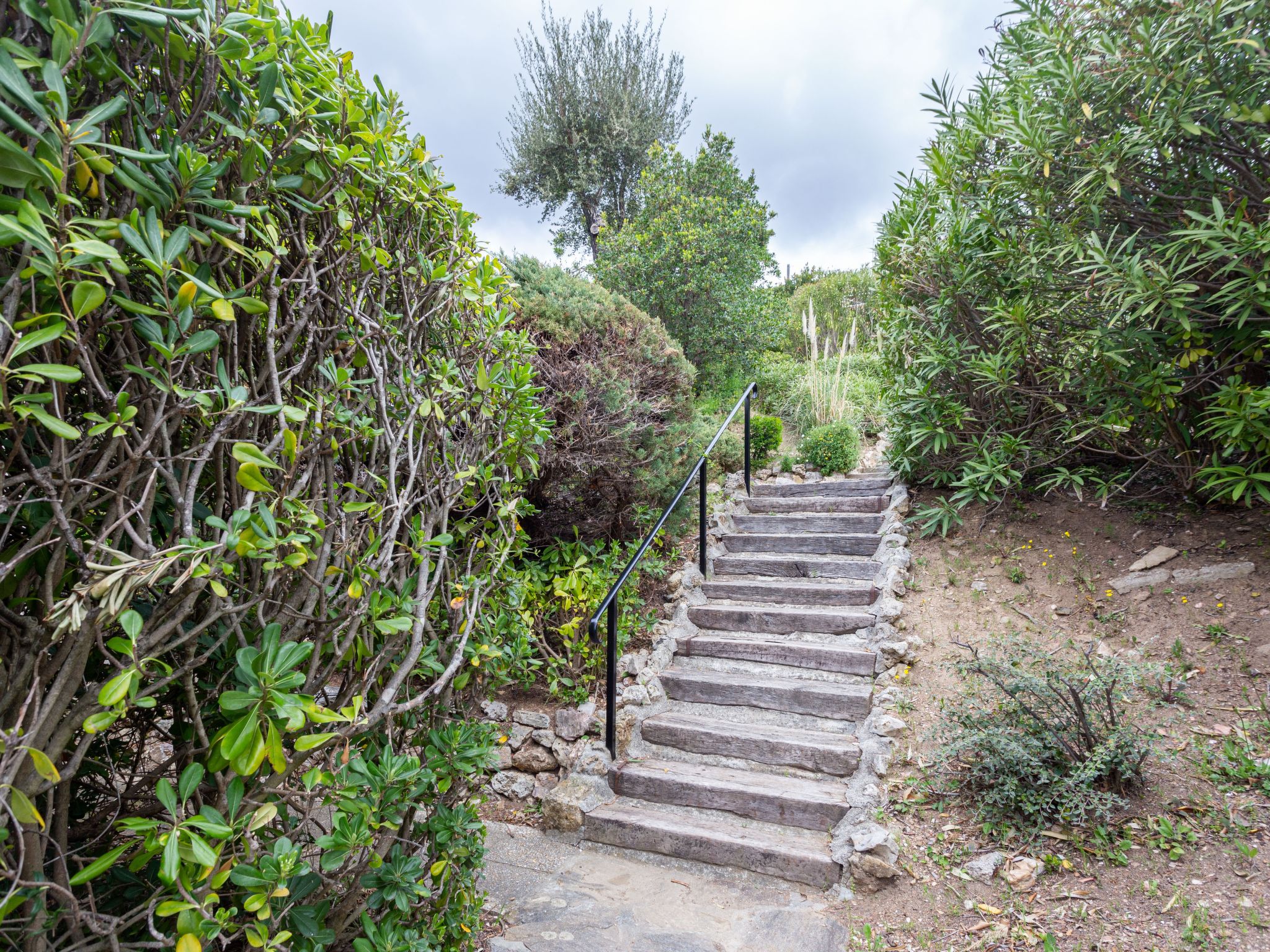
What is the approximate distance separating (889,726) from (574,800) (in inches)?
64.8

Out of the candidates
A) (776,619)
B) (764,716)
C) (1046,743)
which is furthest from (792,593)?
(1046,743)

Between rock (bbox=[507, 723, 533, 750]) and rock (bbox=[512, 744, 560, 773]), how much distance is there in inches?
1.3

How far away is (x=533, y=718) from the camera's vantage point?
12.0ft

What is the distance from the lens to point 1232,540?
352cm

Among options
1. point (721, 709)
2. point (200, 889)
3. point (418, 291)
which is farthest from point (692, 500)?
point (200, 889)

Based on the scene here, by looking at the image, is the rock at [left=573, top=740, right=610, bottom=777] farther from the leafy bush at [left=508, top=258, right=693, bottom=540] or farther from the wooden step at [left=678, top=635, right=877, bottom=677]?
the leafy bush at [left=508, top=258, right=693, bottom=540]

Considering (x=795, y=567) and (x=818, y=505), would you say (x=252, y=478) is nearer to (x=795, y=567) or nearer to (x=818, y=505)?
A: (x=795, y=567)

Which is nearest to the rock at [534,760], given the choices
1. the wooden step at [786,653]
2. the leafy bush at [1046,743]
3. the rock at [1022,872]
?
the wooden step at [786,653]

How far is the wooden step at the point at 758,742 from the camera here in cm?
316

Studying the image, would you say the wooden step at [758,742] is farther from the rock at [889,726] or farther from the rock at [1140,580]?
the rock at [1140,580]

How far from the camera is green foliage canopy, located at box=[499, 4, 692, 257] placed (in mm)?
12312

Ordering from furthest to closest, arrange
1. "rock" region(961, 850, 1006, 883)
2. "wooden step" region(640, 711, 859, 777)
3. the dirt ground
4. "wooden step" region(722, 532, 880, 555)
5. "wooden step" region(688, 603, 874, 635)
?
"wooden step" region(722, 532, 880, 555)
"wooden step" region(688, 603, 874, 635)
"wooden step" region(640, 711, 859, 777)
"rock" region(961, 850, 1006, 883)
the dirt ground

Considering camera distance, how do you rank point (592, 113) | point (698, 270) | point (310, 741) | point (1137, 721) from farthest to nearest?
1. point (592, 113)
2. point (698, 270)
3. point (1137, 721)
4. point (310, 741)

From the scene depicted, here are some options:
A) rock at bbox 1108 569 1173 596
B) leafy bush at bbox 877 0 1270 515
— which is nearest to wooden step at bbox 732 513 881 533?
leafy bush at bbox 877 0 1270 515
